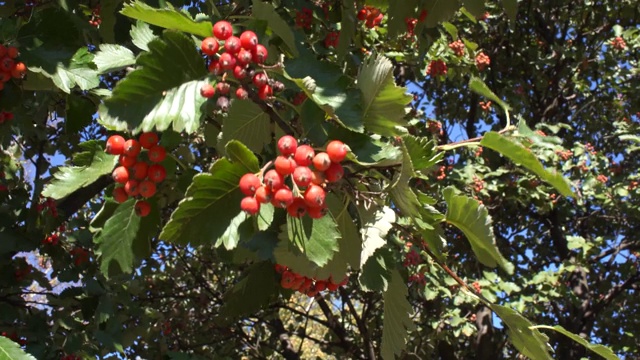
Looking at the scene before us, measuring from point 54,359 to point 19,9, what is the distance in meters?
1.64

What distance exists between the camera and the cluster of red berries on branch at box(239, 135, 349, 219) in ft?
4.31

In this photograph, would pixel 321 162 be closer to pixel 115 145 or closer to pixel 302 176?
pixel 302 176

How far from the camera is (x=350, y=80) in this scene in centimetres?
154

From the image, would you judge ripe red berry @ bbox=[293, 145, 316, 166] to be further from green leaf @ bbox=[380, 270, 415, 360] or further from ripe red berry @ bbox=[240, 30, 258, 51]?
green leaf @ bbox=[380, 270, 415, 360]

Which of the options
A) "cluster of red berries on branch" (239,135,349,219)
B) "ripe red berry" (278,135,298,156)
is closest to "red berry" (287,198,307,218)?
"cluster of red berries on branch" (239,135,349,219)

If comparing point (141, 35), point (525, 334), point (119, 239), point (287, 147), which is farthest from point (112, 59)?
point (525, 334)

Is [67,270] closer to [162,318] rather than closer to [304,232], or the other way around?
[162,318]

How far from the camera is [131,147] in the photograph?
4.88 feet

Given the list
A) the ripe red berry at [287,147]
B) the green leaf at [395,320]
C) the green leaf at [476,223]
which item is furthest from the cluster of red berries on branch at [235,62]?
the green leaf at [395,320]

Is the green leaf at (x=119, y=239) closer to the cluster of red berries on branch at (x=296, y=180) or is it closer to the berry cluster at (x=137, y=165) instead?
the berry cluster at (x=137, y=165)

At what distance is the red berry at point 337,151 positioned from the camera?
1351mm

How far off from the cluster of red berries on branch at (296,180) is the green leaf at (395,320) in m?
0.47

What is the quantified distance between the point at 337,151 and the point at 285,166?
0.40 ft

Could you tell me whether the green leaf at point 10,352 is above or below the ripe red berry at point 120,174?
below
